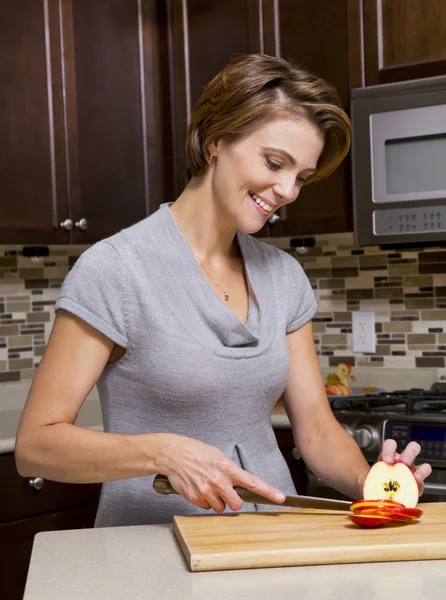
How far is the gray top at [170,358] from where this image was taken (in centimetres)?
136

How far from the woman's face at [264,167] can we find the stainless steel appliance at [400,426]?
3.39 ft

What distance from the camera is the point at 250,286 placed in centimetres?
156

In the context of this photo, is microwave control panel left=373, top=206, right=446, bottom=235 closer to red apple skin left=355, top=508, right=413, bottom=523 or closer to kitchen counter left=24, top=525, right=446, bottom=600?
red apple skin left=355, top=508, right=413, bottom=523

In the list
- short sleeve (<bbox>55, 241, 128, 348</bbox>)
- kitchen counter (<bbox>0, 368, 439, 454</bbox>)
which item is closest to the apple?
kitchen counter (<bbox>0, 368, 439, 454</bbox>)

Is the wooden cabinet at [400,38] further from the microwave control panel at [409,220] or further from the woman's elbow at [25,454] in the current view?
the woman's elbow at [25,454]

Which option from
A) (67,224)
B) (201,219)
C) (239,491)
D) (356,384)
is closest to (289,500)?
(239,491)

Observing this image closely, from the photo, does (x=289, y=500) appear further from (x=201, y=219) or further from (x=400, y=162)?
(x=400, y=162)

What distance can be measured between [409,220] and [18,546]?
1372mm

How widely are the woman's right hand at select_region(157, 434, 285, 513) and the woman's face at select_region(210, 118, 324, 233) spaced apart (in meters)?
0.42

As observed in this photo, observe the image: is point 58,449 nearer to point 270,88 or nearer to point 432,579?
point 432,579

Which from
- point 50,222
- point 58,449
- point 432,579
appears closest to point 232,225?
point 58,449

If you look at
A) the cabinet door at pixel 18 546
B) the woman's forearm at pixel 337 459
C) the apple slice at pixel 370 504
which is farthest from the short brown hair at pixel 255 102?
the cabinet door at pixel 18 546

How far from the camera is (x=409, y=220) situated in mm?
2471

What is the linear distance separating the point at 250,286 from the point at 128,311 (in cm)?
28
